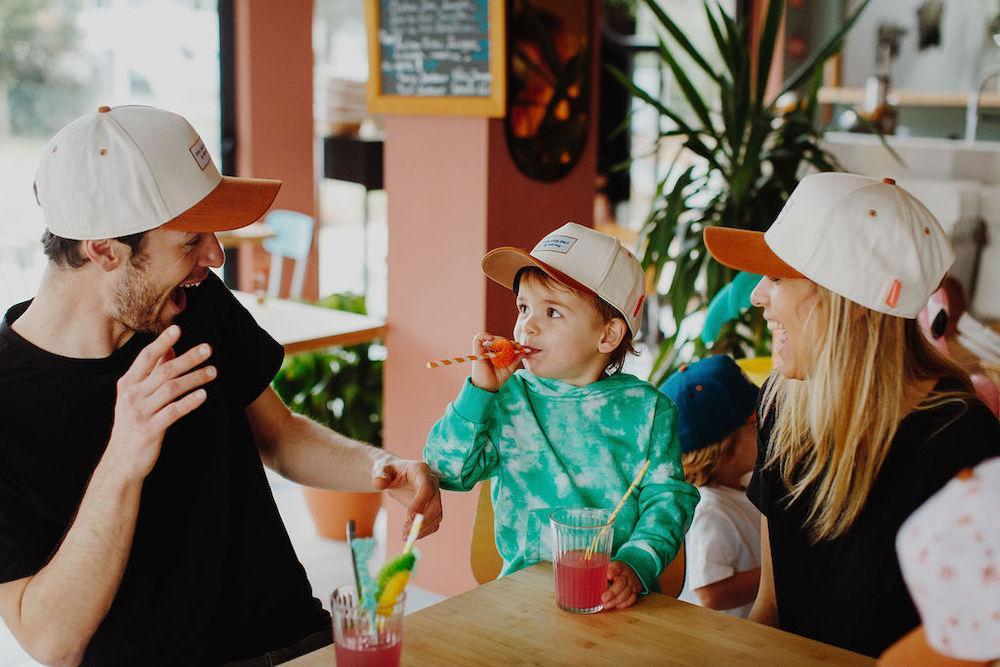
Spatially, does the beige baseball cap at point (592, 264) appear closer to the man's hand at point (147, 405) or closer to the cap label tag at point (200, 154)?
the cap label tag at point (200, 154)

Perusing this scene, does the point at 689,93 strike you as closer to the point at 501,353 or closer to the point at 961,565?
the point at 501,353

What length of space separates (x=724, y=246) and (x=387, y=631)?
3.02 ft

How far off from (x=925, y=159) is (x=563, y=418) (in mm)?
3657

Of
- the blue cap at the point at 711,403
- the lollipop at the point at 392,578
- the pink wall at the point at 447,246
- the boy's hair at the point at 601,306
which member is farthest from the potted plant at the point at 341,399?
the lollipop at the point at 392,578

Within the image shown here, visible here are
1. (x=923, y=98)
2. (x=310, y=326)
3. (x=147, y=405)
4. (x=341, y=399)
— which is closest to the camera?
(x=147, y=405)

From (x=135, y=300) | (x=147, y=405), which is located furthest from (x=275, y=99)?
(x=147, y=405)

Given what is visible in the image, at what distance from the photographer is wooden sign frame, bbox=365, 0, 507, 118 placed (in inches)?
131

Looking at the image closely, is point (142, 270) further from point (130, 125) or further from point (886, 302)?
point (886, 302)

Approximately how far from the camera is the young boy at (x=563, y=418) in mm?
1908

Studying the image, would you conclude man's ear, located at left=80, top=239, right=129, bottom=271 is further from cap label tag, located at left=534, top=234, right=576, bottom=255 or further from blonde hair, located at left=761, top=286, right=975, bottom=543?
blonde hair, located at left=761, top=286, right=975, bottom=543

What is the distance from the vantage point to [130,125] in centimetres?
170

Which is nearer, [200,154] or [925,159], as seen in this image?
[200,154]

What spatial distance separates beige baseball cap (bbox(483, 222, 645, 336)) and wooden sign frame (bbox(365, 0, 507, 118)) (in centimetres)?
144

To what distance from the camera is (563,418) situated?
196 centimetres
